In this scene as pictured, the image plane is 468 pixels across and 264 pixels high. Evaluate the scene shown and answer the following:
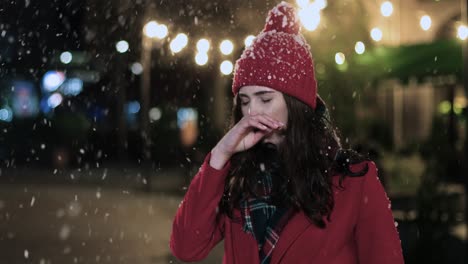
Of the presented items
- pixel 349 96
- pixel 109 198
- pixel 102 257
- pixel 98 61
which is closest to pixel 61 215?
pixel 109 198

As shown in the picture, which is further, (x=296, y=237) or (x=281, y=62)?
(x=281, y=62)

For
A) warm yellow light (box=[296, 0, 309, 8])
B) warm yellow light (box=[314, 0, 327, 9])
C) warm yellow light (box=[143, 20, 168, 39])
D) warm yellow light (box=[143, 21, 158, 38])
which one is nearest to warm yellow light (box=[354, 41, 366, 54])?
warm yellow light (box=[314, 0, 327, 9])

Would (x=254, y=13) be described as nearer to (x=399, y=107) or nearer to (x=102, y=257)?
(x=102, y=257)

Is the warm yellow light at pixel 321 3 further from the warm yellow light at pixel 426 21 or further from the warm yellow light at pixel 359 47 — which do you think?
the warm yellow light at pixel 426 21

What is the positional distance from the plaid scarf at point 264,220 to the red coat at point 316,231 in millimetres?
23

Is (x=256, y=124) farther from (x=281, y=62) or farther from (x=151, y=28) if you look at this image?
A: (x=151, y=28)

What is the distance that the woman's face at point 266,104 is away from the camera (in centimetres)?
264

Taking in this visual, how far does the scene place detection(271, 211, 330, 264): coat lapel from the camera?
244 cm

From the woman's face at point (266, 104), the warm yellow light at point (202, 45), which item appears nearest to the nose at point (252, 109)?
the woman's face at point (266, 104)

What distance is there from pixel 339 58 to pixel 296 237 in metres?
9.30

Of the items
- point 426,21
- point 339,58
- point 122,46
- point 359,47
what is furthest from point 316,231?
point 122,46

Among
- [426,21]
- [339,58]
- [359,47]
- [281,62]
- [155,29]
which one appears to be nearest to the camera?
[281,62]

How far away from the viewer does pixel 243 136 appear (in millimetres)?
2516

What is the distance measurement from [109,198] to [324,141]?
575 inches
